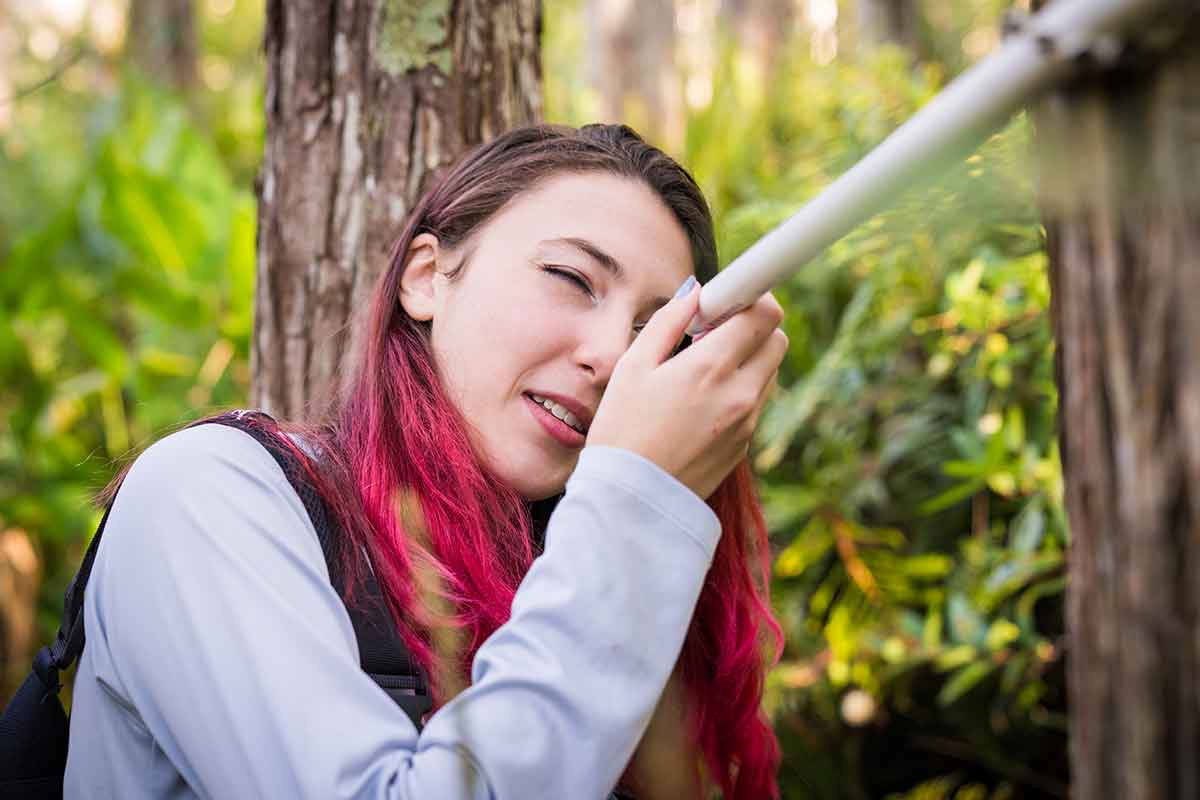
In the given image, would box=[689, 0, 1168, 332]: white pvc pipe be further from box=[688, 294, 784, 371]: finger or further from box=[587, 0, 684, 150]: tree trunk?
box=[587, 0, 684, 150]: tree trunk

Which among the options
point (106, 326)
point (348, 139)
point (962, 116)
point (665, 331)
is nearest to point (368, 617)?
point (665, 331)

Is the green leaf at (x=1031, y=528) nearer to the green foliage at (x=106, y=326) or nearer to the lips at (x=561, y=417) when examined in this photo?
the lips at (x=561, y=417)

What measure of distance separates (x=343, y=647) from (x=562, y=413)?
48 centimetres

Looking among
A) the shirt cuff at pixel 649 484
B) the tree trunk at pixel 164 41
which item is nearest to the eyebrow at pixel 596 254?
the shirt cuff at pixel 649 484

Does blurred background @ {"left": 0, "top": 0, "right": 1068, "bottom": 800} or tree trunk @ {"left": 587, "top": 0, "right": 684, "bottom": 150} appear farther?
tree trunk @ {"left": 587, "top": 0, "right": 684, "bottom": 150}

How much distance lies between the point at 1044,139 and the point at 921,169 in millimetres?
105

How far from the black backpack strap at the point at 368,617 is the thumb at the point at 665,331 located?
0.46 metres

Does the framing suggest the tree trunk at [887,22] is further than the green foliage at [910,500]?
Yes

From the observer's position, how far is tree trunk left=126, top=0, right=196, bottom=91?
678cm

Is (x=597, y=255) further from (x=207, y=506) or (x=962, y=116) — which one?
(x=962, y=116)

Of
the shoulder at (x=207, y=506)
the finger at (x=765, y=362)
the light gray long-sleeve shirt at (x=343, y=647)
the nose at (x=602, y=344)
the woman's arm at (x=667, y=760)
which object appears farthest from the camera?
the woman's arm at (x=667, y=760)

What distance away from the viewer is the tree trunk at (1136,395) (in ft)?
2.63

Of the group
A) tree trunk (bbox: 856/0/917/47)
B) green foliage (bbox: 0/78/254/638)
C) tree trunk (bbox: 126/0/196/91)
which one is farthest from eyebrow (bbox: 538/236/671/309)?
→ tree trunk (bbox: 126/0/196/91)

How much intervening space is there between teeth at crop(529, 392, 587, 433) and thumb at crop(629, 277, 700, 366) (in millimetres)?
233
